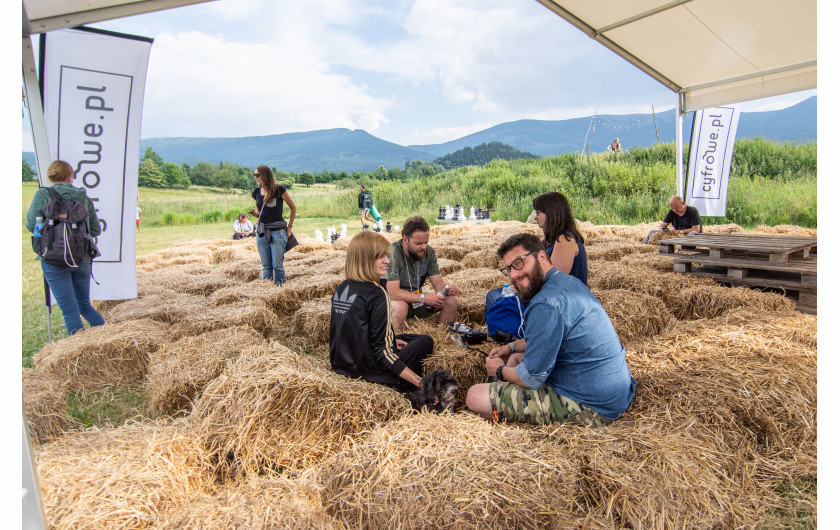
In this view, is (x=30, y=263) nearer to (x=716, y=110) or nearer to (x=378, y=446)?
(x=378, y=446)

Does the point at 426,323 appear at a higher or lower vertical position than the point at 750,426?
higher

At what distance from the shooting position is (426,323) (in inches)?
183

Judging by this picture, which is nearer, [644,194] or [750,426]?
[750,426]

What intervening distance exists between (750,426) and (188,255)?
1057cm

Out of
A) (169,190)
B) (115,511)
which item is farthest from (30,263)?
(169,190)

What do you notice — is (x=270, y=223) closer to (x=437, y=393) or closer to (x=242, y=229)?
(x=437, y=393)

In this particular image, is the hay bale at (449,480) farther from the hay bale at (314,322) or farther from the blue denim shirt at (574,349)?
the hay bale at (314,322)

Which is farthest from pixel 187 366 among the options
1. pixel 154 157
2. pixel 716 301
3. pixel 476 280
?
pixel 154 157

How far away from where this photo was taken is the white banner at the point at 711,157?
10211mm

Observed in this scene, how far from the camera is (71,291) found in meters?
4.76

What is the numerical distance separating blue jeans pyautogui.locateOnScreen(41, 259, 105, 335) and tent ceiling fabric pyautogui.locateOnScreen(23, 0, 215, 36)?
223 cm

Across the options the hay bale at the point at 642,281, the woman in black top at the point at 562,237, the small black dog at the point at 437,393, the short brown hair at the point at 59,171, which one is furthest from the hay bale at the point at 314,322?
the hay bale at the point at 642,281

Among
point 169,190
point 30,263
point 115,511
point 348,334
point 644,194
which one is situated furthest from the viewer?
point 169,190

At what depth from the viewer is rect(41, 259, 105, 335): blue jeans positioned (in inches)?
183
